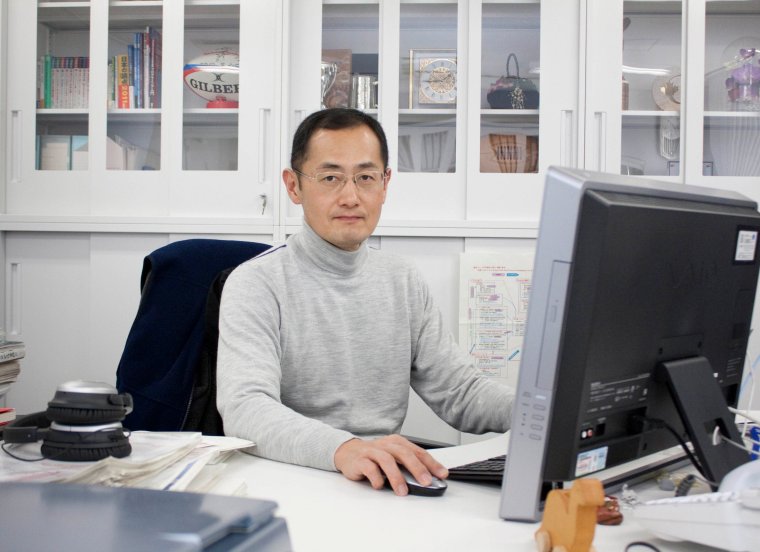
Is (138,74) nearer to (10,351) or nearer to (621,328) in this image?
(10,351)

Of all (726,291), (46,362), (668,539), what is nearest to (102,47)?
(46,362)

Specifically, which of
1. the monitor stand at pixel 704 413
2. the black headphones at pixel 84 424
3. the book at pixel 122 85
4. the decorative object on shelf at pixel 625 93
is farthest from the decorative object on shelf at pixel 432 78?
the black headphones at pixel 84 424

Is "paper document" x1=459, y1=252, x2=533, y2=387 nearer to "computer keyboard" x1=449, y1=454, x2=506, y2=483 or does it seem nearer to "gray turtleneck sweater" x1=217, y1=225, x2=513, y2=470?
"gray turtleneck sweater" x1=217, y1=225, x2=513, y2=470

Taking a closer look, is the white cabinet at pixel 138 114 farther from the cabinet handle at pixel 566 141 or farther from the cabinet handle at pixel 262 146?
the cabinet handle at pixel 566 141

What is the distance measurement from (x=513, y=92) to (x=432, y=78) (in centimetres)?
29

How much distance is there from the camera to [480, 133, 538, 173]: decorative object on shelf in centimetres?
250

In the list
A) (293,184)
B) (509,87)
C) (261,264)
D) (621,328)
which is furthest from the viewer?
(509,87)

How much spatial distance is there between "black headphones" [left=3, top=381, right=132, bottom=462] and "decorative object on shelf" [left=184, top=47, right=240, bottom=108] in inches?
73.7

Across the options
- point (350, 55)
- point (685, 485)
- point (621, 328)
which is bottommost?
point (685, 485)

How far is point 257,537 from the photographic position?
1.68 feet

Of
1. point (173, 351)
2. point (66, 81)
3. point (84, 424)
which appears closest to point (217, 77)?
point (66, 81)

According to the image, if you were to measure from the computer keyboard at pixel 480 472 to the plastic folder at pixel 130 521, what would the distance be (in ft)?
1.43

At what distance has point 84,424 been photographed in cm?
82

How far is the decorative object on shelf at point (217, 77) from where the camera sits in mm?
2523
